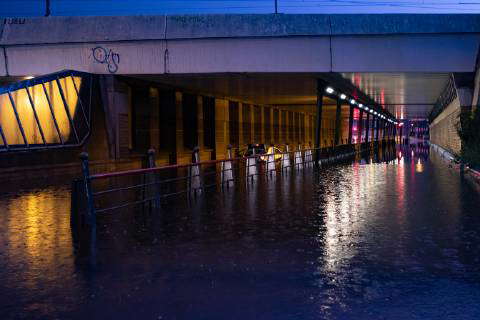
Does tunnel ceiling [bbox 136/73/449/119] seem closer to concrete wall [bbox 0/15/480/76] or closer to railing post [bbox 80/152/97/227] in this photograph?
concrete wall [bbox 0/15/480/76]

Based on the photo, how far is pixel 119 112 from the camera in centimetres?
3269

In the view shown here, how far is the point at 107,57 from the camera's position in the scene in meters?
30.9

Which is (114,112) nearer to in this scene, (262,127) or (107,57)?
(107,57)

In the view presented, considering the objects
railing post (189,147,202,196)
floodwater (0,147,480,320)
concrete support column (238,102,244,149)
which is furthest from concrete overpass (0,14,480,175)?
concrete support column (238,102,244,149)

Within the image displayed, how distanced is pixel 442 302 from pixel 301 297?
4.33 ft

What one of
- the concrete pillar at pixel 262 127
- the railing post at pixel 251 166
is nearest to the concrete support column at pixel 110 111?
the railing post at pixel 251 166

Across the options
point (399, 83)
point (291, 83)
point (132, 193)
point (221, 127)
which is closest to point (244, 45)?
point (291, 83)

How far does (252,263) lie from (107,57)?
2485 centimetres

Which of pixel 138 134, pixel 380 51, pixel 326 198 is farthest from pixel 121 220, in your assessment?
pixel 138 134

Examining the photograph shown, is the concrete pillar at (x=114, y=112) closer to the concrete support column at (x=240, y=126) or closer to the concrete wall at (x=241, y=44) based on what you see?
the concrete wall at (x=241, y=44)

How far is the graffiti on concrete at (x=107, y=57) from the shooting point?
30.8m

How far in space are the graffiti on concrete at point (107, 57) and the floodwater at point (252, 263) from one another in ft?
57.5

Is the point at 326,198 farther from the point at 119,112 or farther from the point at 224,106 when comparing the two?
the point at 224,106

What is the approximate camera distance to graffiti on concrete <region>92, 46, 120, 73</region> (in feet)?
101
